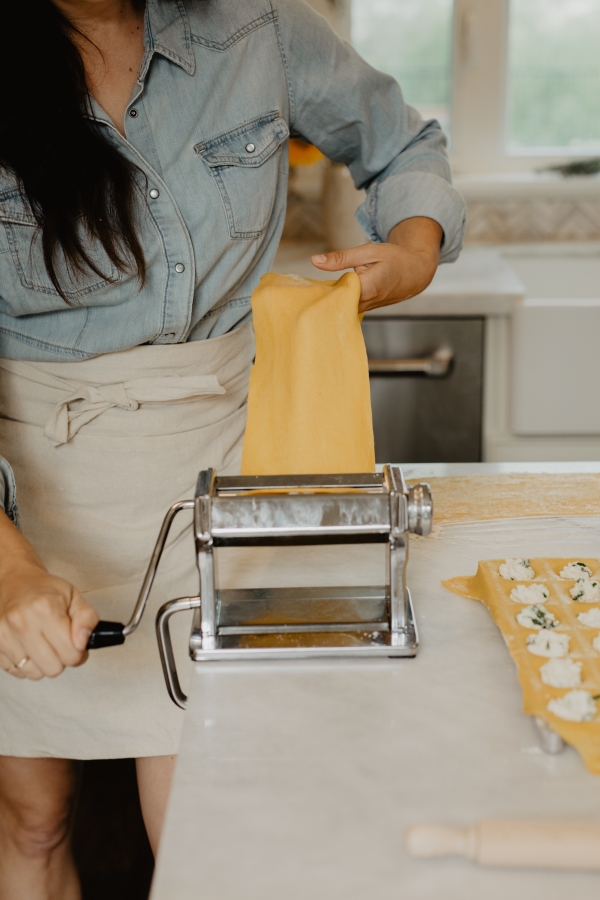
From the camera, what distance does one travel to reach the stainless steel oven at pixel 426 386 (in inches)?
80.7

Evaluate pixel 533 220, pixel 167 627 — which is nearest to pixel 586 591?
pixel 167 627

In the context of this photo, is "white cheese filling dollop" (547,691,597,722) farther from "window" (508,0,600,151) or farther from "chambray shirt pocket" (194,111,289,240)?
"window" (508,0,600,151)

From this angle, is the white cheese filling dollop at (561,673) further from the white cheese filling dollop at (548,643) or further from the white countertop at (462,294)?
the white countertop at (462,294)

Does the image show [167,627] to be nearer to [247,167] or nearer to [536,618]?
[536,618]

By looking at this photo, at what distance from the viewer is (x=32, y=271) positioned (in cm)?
98

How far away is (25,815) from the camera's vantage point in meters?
1.05

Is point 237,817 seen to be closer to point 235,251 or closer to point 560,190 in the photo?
point 235,251

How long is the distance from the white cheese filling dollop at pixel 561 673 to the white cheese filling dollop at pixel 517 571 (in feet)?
0.52

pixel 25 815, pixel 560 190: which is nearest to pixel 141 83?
pixel 25 815

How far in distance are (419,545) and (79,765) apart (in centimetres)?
57

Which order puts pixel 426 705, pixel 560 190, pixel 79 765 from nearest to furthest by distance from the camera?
pixel 426 705 < pixel 79 765 < pixel 560 190

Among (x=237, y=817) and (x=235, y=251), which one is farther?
(x=235, y=251)

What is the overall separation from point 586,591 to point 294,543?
0.26m

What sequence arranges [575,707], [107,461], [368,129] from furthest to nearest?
[368,129]
[107,461]
[575,707]
